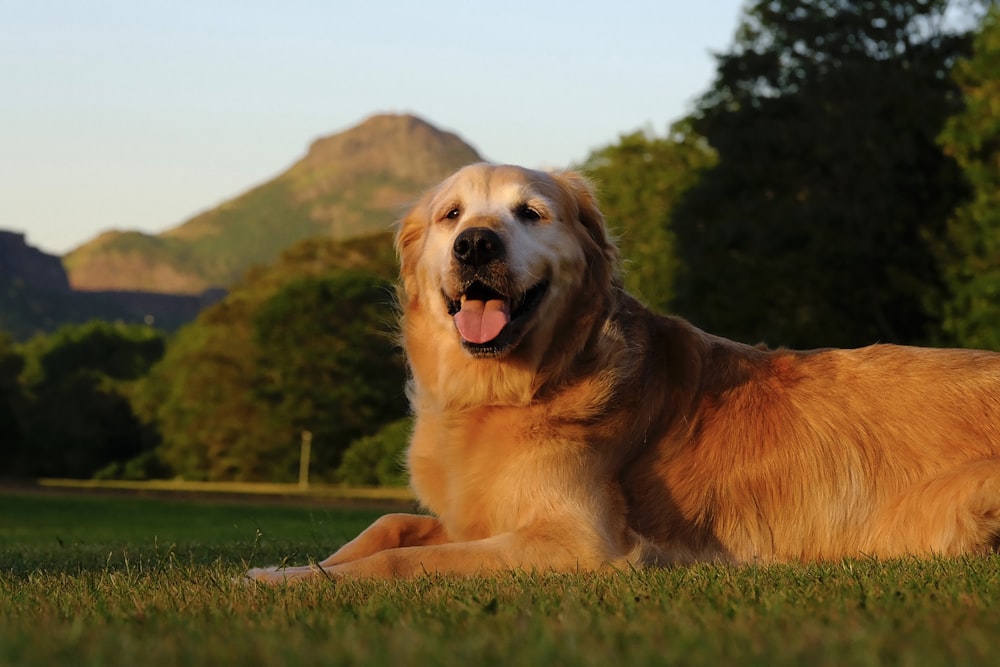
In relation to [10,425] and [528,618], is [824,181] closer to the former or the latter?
[528,618]

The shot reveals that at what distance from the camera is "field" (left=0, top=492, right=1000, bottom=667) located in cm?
283

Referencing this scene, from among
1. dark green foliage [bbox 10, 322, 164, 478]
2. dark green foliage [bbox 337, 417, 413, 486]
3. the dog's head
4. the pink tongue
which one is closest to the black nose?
the dog's head

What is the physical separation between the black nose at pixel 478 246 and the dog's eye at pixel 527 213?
0.40 meters

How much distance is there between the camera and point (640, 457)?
6453 mm

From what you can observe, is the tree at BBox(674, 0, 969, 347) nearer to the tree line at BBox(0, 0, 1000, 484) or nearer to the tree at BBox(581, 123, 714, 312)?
the tree line at BBox(0, 0, 1000, 484)

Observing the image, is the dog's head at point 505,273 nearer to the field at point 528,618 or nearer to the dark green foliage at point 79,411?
the field at point 528,618

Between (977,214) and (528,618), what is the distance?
34.6 meters

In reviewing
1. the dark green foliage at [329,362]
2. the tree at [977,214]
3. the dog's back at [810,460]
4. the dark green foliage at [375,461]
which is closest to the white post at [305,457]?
the dark green foliage at [329,362]

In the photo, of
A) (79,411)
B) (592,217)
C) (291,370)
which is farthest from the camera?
(79,411)

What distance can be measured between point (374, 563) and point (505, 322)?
4.70ft

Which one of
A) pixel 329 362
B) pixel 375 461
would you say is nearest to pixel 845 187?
pixel 375 461

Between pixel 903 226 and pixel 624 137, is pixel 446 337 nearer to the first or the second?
pixel 903 226

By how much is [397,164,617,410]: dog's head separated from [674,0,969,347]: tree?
32.0 meters

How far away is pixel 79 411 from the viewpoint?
90.9 m
